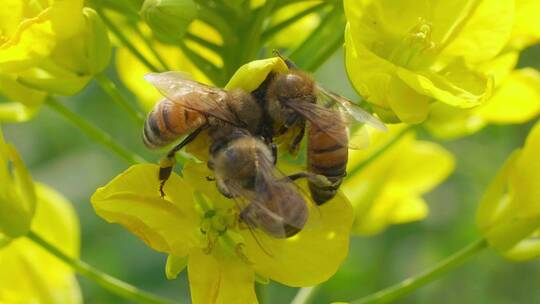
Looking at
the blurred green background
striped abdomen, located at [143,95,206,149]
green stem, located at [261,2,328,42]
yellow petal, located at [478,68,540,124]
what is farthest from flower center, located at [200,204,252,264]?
the blurred green background

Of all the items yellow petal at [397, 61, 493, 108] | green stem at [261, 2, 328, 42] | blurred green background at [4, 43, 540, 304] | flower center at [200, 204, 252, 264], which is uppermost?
yellow petal at [397, 61, 493, 108]

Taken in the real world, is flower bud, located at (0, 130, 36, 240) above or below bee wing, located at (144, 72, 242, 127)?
below

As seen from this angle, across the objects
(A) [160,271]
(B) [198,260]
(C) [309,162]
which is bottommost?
(A) [160,271]

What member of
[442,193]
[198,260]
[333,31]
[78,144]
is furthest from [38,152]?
[198,260]

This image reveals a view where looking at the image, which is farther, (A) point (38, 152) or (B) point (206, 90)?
(A) point (38, 152)

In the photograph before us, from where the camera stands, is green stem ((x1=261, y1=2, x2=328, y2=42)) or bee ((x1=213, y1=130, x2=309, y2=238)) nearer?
bee ((x1=213, y1=130, x2=309, y2=238))

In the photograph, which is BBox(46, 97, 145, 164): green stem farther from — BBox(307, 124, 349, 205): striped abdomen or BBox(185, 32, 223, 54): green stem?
BBox(307, 124, 349, 205): striped abdomen

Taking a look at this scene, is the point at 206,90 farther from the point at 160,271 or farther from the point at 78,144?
the point at 78,144
